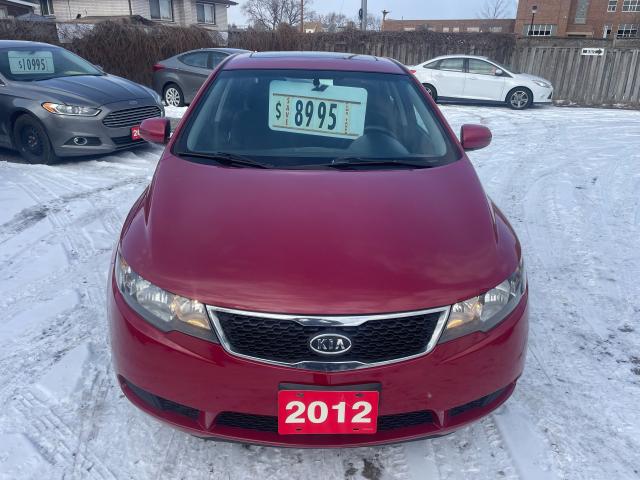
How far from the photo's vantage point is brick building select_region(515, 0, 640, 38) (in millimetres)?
47781

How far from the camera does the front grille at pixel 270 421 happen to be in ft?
5.77

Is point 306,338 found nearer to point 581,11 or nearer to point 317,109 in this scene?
point 317,109

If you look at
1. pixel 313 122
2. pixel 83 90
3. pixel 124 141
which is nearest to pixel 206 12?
pixel 83 90

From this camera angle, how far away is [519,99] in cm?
1257

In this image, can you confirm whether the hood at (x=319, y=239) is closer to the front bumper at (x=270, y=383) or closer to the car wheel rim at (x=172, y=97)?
the front bumper at (x=270, y=383)

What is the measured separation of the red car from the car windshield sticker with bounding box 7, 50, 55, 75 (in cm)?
554

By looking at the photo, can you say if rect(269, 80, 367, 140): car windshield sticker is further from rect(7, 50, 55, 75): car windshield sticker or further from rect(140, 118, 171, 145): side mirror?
rect(7, 50, 55, 75): car windshield sticker

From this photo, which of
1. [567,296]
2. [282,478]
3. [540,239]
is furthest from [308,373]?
[540,239]

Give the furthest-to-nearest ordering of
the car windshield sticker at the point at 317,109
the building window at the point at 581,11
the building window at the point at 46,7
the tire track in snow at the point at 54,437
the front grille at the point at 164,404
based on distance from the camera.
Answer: the building window at the point at 581,11
the building window at the point at 46,7
the car windshield sticker at the point at 317,109
the tire track in snow at the point at 54,437
the front grille at the point at 164,404

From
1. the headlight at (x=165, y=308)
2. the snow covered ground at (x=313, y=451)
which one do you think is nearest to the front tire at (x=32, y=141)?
the snow covered ground at (x=313, y=451)

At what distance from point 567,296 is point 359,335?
2249 mm

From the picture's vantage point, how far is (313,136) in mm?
2709

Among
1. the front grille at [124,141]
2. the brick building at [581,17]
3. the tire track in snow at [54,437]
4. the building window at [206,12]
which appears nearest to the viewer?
the tire track in snow at [54,437]

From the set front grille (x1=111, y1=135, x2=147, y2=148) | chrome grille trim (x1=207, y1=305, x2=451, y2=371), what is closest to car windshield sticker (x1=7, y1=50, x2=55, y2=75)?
front grille (x1=111, y1=135, x2=147, y2=148)
